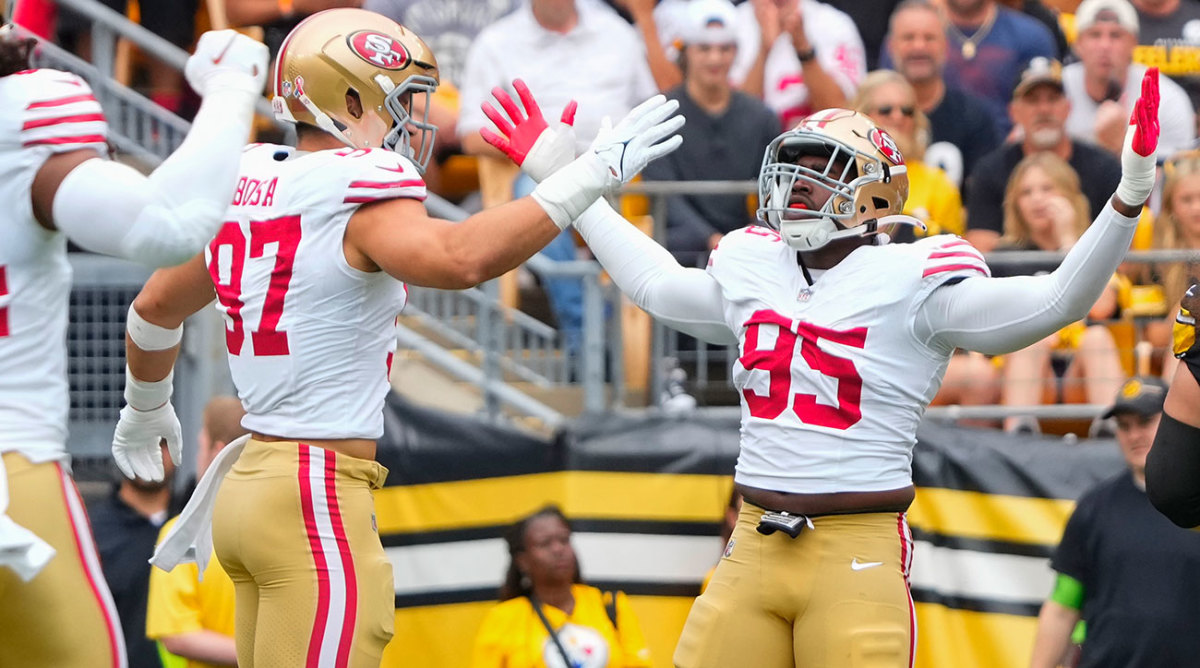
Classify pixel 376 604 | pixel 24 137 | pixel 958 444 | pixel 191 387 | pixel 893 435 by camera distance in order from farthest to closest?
pixel 191 387
pixel 958 444
pixel 893 435
pixel 376 604
pixel 24 137

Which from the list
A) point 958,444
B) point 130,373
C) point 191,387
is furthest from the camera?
point 191,387

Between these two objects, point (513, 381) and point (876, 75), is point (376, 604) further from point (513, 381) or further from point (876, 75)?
point (876, 75)

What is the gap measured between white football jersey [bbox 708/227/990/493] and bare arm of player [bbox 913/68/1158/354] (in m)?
0.06

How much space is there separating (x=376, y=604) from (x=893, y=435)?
127 cm

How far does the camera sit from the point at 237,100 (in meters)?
3.20

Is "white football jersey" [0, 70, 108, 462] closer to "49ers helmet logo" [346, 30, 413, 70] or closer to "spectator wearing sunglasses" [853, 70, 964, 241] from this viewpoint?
"49ers helmet logo" [346, 30, 413, 70]

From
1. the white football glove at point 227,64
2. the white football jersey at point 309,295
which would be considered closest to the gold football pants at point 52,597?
the white football jersey at point 309,295

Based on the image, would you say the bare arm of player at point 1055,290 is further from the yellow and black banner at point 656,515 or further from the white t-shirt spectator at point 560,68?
the white t-shirt spectator at point 560,68

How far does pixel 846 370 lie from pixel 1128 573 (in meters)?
1.93

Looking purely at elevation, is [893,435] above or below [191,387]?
above

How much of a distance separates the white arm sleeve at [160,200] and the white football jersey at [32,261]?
0.09 meters

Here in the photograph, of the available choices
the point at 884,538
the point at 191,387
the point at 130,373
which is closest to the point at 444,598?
the point at 191,387

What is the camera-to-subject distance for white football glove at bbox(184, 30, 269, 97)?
10.6 feet

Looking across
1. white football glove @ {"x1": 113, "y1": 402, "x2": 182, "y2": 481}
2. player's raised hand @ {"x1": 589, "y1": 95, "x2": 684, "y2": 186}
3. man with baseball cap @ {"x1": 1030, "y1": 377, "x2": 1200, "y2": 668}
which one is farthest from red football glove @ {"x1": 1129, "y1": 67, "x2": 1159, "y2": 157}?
white football glove @ {"x1": 113, "y1": 402, "x2": 182, "y2": 481}
